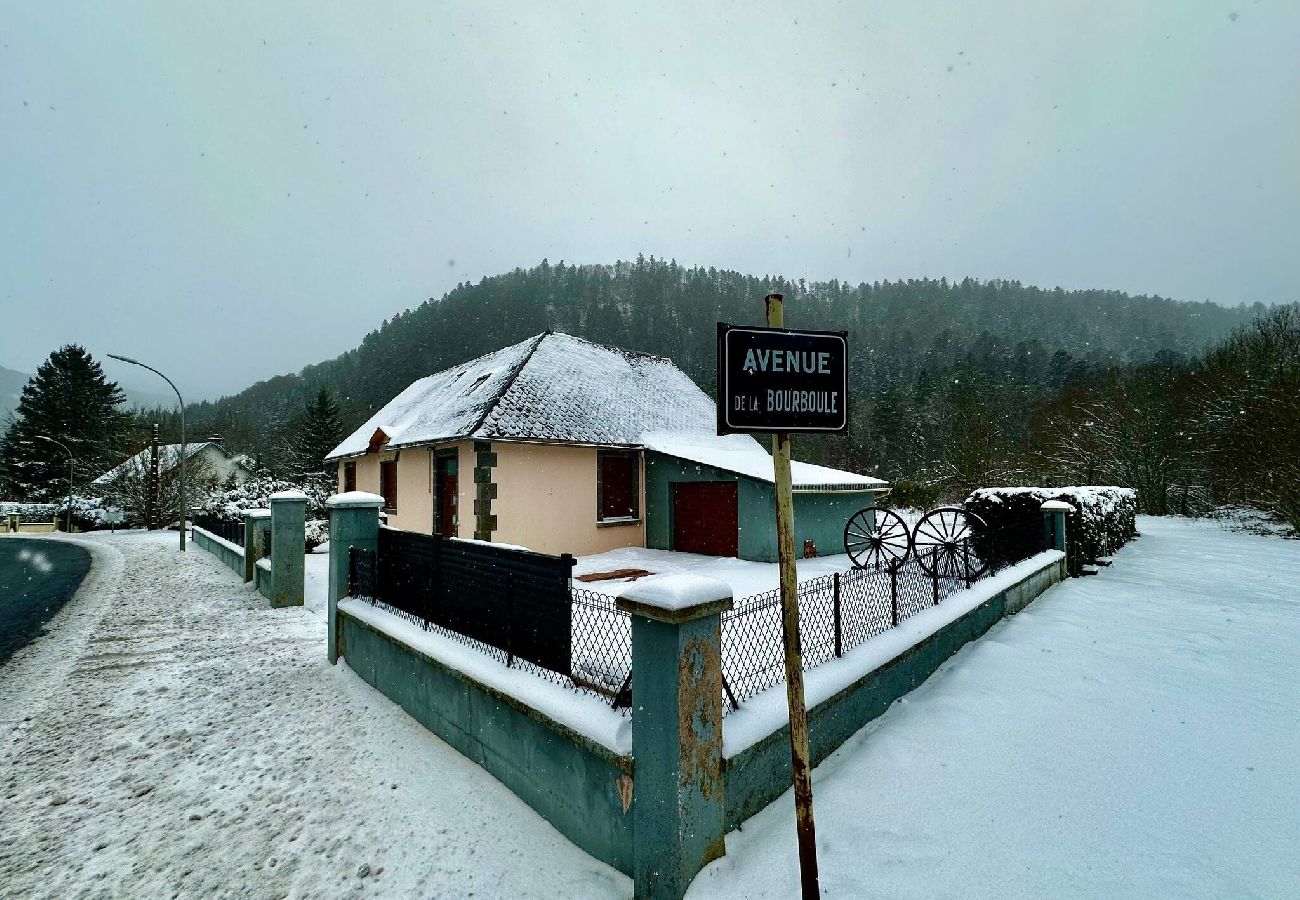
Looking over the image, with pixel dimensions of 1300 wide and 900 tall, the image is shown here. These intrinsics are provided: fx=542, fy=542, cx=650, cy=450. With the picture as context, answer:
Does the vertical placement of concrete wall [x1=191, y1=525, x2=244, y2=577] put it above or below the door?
below

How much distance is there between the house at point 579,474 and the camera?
12.3m

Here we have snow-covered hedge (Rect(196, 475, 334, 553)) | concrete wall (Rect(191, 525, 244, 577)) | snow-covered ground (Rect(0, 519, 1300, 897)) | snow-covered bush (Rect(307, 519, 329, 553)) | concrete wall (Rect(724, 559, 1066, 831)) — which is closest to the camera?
snow-covered ground (Rect(0, 519, 1300, 897))

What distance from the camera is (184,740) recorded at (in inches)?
193

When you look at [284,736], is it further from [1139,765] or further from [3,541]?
[3,541]

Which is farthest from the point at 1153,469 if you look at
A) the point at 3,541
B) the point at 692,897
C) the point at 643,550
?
the point at 3,541

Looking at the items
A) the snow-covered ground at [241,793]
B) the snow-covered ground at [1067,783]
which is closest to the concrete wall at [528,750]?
the snow-covered ground at [241,793]

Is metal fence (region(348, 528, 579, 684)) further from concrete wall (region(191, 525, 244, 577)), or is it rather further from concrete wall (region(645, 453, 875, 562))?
concrete wall (region(191, 525, 244, 577))

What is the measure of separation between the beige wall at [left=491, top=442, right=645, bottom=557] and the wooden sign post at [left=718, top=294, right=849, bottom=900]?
1021 centimetres

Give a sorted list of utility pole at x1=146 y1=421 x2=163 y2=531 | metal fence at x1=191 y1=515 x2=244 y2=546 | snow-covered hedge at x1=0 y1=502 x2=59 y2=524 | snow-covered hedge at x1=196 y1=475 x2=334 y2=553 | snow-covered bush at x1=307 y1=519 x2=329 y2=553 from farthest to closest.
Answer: snow-covered hedge at x1=0 y1=502 x2=59 y2=524 → utility pole at x1=146 y1=421 x2=163 y2=531 → snow-covered hedge at x1=196 y1=475 x2=334 y2=553 → snow-covered bush at x1=307 y1=519 x2=329 y2=553 → metal fence at x1=191 y1=515 x2=244 y2=546

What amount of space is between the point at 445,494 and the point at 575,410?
12.7 feet

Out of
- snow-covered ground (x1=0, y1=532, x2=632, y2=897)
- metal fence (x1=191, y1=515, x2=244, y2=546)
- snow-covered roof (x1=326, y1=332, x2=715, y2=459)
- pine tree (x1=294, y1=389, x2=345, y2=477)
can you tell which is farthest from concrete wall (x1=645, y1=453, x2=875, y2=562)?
pine tree (x1=294, y1=389, x2=345, y2=477)

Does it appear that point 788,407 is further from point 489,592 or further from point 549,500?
point 549,500

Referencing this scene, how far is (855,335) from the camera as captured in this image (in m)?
80.2

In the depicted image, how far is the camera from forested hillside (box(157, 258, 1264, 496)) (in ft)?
164
